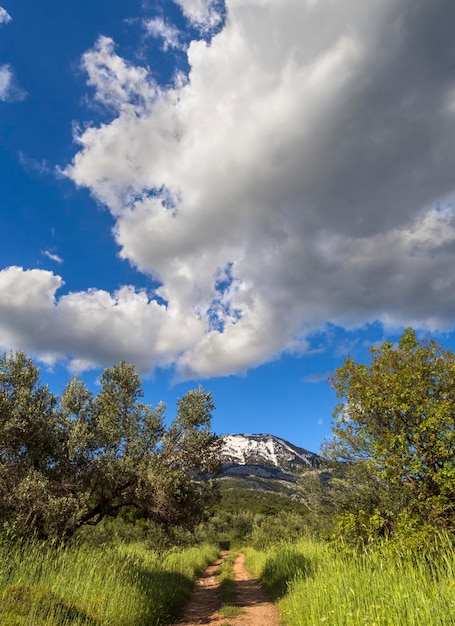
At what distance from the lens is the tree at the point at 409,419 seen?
38.8ft

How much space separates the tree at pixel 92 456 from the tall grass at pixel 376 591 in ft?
18.8

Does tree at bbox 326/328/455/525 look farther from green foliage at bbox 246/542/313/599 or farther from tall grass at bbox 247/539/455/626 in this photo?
green foliage at bbox 246/542/313/599

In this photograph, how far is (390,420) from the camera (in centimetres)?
1379

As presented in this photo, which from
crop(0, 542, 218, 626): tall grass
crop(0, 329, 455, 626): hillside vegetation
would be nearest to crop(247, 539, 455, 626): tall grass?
crop(0, 329, 455, 626): hillside vegetation

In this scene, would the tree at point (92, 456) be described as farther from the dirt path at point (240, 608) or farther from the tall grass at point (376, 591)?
the tall grass at point (376, 591)

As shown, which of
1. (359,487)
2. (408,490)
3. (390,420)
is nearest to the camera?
(408,490)

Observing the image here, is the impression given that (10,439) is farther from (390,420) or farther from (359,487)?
(359,487)

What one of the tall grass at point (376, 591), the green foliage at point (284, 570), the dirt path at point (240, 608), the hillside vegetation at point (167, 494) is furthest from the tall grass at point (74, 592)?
the green foliage at point (284, 570)

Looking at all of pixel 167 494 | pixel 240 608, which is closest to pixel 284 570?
pixel 240 608

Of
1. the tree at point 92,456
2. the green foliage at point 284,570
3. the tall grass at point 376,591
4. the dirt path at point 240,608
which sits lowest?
the dirt path at point 240,608

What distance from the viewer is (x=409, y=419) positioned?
1328 centimetres

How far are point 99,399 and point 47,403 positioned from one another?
2351mm

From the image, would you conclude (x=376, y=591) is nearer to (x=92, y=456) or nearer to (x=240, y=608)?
(x=240, y=608)

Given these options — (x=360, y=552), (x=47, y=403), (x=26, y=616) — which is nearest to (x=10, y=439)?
(x=47, y=403)
